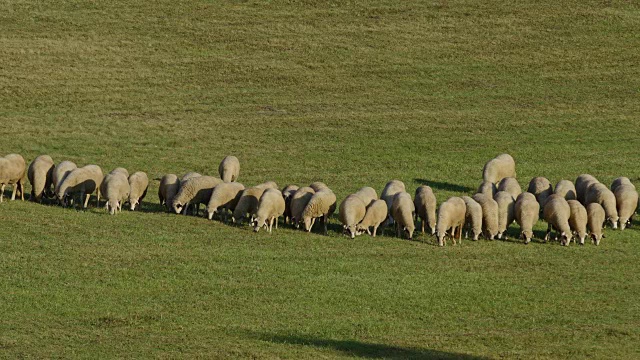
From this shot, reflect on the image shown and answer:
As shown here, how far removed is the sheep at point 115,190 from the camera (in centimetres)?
3148

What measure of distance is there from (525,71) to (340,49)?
796 centimetres

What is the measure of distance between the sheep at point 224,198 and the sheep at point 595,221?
28.0ft

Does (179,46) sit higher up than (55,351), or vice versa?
(179,46)

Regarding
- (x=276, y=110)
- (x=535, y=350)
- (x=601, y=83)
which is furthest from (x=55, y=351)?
(x=601, y=83)

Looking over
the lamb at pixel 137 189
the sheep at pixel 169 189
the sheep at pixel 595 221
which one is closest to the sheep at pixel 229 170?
the sheep at pixel 169 189

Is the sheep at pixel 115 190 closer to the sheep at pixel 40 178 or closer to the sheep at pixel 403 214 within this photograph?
the sheep at pixel 40 178

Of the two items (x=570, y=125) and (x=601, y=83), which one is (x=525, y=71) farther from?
(x=570, y=125)

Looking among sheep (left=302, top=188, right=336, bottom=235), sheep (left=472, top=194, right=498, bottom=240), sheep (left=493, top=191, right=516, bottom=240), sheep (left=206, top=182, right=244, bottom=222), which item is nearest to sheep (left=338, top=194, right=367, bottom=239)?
sheep (left=302, top=188, right=336, bottom=235)

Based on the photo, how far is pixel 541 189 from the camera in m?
33.7

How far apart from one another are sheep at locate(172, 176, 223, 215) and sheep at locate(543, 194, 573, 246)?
8.34m

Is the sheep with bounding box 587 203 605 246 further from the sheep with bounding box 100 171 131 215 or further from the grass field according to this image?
the sheep with bounding box 100 171 131 215

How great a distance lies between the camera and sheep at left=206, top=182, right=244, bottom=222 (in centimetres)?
3134

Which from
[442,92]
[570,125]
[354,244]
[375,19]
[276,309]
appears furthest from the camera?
[375,19]

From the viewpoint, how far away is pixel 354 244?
29.5 meters
